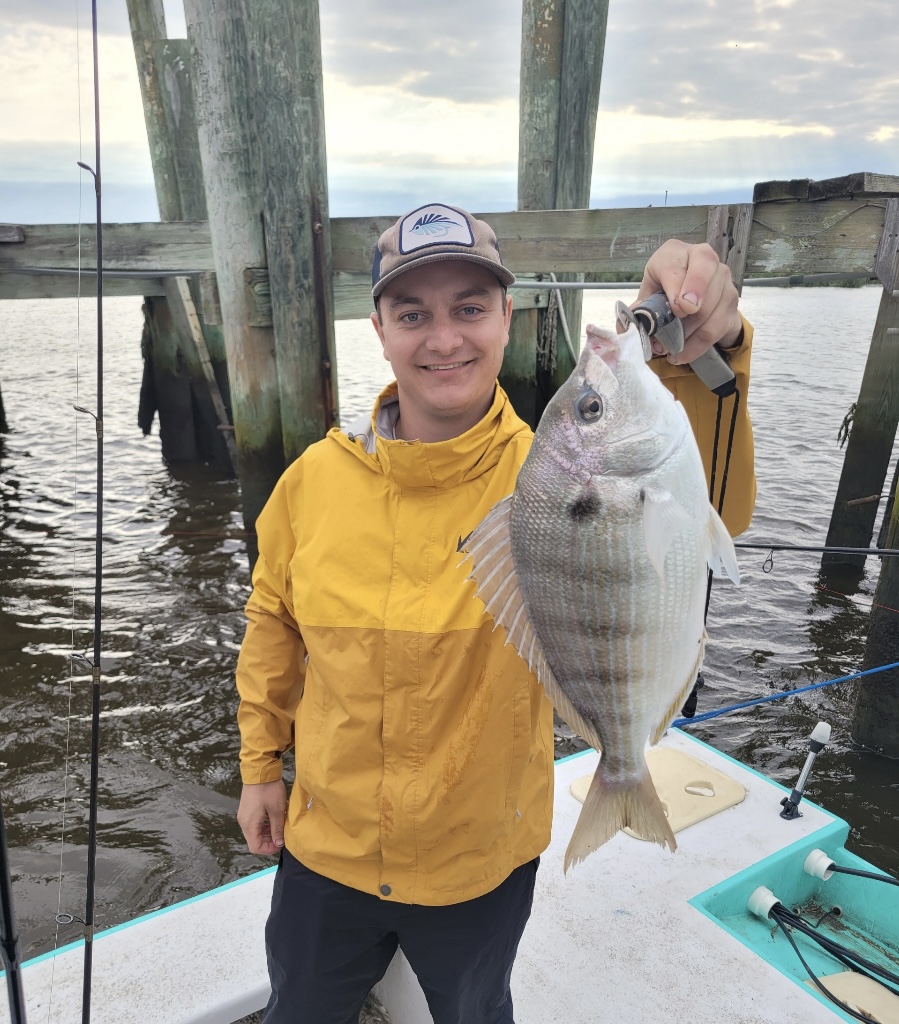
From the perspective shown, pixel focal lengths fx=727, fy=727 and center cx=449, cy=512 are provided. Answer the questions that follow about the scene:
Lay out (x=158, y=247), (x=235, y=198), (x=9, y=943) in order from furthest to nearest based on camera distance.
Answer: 1. (x=158, y=247)
2. (x=235, y=198)
3. (x=9, y=943)

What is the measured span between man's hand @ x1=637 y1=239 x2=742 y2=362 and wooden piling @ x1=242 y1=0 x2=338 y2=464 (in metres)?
3.88

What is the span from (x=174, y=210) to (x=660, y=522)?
8954 mm

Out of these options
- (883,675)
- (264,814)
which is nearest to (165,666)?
(264,814)

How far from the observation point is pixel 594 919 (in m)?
2.50

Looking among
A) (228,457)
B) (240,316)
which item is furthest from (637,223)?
(228,457)

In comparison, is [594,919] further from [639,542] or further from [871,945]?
[639,542]

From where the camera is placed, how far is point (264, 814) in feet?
6.42

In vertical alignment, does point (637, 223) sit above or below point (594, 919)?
above

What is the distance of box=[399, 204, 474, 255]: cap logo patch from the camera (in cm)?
171

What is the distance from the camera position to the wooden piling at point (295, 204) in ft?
14.7

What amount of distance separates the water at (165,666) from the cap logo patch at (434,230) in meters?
2.29

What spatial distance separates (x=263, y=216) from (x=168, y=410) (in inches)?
228

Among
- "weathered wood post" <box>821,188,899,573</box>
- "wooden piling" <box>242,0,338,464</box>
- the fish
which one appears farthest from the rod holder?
"weathered wood post" <box>821,188,899,573</box>

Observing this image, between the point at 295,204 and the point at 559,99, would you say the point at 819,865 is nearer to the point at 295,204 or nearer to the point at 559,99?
the point at 295,204
